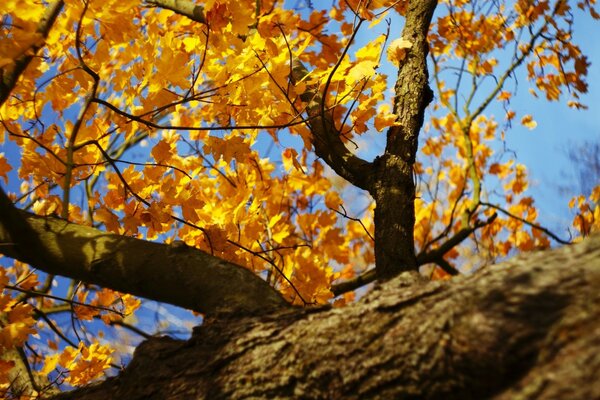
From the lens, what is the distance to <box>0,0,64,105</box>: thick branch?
137cm

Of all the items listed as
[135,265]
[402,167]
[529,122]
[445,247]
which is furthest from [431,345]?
[529,122]

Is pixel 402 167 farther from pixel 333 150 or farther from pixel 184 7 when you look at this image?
pixel 184 7

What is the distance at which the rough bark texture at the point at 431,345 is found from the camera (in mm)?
682

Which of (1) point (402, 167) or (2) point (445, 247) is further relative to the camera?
(2) point (445, 247)

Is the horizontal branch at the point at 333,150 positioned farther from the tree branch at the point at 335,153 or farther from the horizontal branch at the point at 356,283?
the horizontal branch at the point at 356,283

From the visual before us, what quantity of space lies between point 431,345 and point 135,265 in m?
0.91

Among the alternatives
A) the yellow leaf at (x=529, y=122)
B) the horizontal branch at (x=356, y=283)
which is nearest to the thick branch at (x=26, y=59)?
the horizontal branch at (x=356, y=283)

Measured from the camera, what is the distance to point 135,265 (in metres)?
1.38

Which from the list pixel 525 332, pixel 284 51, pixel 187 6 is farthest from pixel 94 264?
pixel 187 6

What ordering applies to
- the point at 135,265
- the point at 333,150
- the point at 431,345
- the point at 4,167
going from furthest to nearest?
the point at 4,167
the point at 333,150
the point at 135,265
the point at 431,345

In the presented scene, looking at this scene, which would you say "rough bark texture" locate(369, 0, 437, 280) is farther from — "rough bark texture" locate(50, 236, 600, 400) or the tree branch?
"rough bark texture" locate(50, 236, 600, 400)

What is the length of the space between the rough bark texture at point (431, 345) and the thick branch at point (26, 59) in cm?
98

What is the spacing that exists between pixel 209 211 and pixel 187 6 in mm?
1043

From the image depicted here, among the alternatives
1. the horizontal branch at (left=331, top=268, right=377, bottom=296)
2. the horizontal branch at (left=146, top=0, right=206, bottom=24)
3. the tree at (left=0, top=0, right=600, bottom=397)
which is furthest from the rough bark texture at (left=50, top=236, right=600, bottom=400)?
the horizontal branch at (left=331, top=268, right=377, bottom=296)
